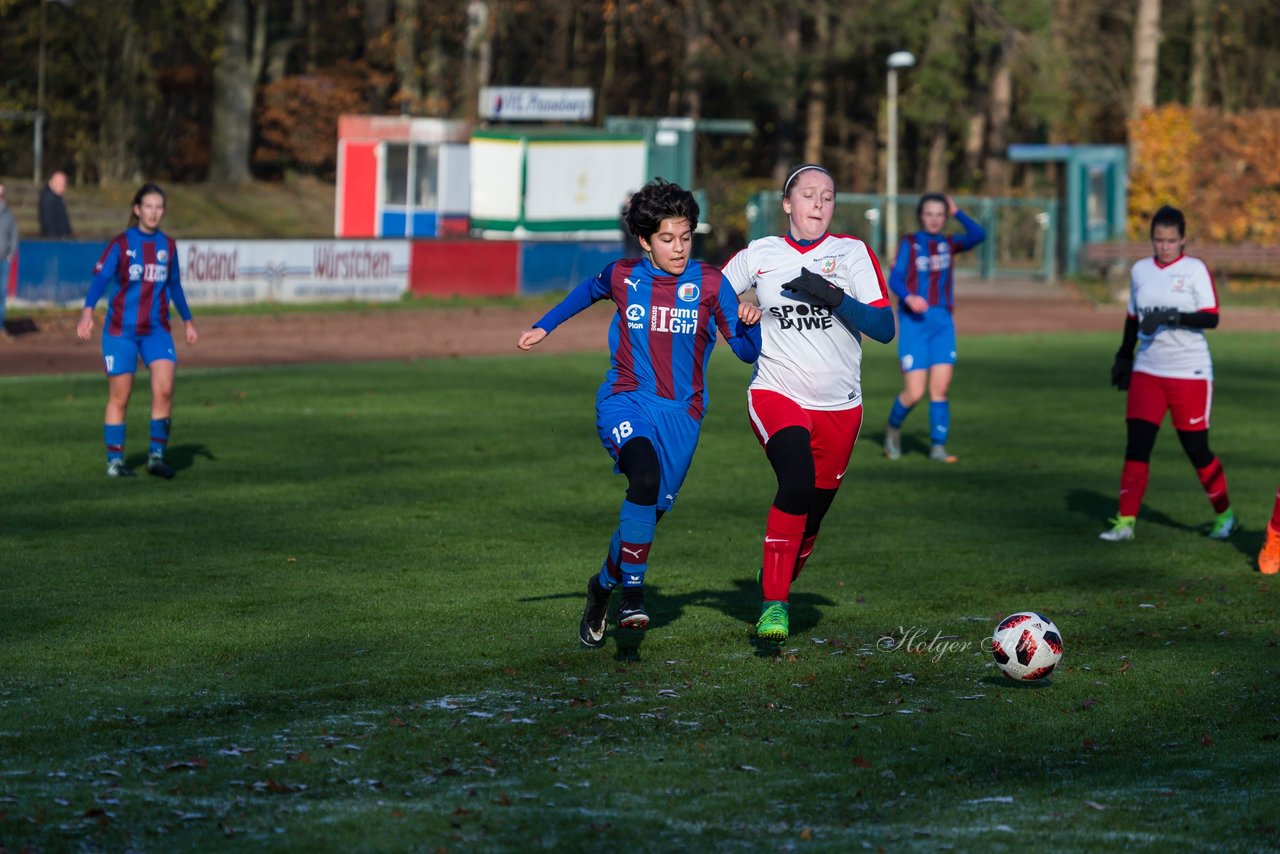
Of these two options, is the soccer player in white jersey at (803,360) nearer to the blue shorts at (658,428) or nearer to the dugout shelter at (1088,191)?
the blue shorts at (658,428)

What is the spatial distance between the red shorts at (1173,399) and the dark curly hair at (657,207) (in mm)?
4803

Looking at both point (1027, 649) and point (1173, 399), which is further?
point (1173, 399)

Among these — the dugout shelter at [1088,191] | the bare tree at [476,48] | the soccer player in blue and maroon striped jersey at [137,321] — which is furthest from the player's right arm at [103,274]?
the bare tree at [476,48]

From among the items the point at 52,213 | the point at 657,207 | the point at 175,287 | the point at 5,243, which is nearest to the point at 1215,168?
the point at 52,213

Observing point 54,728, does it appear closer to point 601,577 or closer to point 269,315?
point 601,577

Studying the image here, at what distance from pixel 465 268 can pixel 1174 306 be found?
23.2 meters

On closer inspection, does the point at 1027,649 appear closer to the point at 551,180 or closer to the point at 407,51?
the point at 551,180

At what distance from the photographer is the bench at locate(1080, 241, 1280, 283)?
37719mm

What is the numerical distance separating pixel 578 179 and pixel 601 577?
32.4 metres

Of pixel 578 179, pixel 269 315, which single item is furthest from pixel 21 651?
pixel 578 179

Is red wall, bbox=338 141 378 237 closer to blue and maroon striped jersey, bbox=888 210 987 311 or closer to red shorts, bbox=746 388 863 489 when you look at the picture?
blue and maroon striped jersey, bbox=888 210 987 311

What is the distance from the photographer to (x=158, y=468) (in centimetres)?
1359

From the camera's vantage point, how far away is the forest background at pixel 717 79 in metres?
43.2

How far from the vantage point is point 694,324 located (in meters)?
7.91
